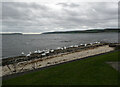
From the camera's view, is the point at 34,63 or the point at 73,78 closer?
the point at 73,78

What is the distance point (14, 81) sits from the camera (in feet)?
40.3

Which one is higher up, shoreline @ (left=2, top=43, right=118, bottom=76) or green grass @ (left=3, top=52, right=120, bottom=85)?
green grass @ (left=3, top=52, right=120, bottom=85)

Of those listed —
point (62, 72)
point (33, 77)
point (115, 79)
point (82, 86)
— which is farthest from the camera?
point (62, 72)

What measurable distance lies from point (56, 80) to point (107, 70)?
5832mm

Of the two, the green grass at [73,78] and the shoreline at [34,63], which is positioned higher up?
the green grass at [73,78]

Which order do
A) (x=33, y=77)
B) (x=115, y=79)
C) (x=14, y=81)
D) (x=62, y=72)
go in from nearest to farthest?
(x=115, y=79) < (x=14, y=81) < (x=33, y=77) < (x=62, y=72)

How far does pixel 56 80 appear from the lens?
11.9m

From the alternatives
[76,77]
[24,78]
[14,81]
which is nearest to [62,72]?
[76,77]

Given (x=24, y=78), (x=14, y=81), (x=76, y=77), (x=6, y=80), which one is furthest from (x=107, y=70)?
(x=6, y=80)

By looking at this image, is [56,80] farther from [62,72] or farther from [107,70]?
[107,70]

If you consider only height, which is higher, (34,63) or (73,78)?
(73,78)

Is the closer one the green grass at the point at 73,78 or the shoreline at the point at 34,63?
the green grass at the point at 73,78

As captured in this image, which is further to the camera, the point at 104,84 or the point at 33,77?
the point at 33,77

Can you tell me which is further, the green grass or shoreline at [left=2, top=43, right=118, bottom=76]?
shoreline at [left=2, top=43, right=118, bottom=76]
